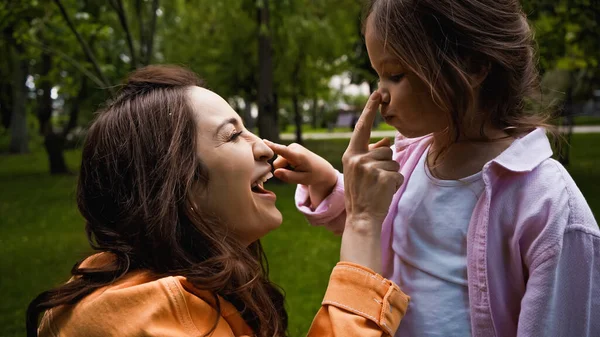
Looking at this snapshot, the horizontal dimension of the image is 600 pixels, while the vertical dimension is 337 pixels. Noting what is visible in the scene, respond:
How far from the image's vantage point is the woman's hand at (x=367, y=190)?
156 centimetres

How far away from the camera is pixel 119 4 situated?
684 centimetres

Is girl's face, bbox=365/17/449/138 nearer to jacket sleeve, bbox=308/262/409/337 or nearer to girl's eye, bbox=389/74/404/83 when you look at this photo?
girl's eye, bbox=389/74/404/83

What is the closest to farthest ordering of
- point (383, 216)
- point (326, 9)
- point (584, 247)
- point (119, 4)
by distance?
point (584, 247) → point (383, 216) → point (119, 4) → point (326, 9)

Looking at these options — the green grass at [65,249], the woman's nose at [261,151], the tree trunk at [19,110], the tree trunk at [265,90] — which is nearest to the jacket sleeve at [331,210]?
the woman's nose at [261,151]

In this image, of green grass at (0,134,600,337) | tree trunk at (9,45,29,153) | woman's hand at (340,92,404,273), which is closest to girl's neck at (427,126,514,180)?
woman's hand at (340,92,404,273)

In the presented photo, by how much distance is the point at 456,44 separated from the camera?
1.46 m

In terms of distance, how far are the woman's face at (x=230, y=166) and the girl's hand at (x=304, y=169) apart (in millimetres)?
133

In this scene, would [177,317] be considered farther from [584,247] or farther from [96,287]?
[584,247]

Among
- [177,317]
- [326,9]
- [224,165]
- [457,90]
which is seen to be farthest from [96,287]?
[326,9]

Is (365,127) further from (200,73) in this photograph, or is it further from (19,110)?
(19,110)

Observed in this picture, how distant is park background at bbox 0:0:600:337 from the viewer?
5742 millimetres

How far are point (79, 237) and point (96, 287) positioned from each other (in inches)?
237

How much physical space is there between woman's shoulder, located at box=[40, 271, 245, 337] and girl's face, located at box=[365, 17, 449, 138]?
0.65 meters

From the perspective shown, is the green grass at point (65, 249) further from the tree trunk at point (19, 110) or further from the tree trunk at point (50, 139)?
the tree trunk at point (19, 110)
